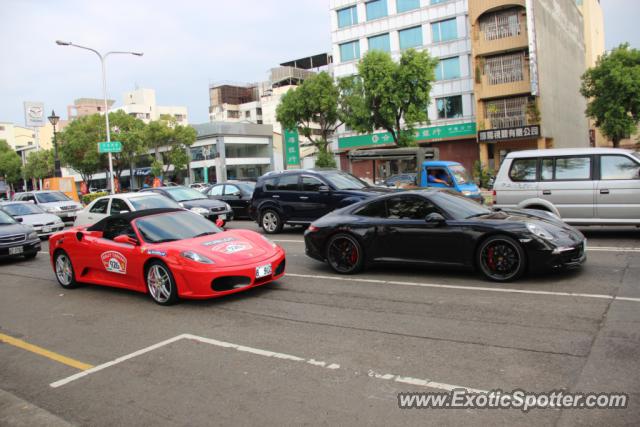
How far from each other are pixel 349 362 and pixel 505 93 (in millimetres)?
36520

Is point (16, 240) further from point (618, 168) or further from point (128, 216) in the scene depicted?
point (618, 168)

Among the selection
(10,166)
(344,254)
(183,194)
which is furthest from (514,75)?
(10,166)

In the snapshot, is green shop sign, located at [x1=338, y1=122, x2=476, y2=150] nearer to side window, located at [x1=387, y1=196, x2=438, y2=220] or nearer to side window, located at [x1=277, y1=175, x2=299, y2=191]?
side window, located at [x1=277, y1=175, x2=299, y2=191]

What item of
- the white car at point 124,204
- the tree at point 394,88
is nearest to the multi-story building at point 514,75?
the tree at point 394,88

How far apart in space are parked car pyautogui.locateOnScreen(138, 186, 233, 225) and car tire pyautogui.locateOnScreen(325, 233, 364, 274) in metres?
8.39

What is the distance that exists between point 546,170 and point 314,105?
100ft

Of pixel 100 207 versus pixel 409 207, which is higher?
pixel 100 207

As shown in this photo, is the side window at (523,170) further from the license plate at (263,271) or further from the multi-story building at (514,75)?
the multi-story building at (514,75)

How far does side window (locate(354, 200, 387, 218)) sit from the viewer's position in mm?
8586

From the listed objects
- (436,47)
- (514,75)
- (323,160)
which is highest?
(436,47)

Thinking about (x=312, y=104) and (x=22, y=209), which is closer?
(x=22, y=209)

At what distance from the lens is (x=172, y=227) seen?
8.14m

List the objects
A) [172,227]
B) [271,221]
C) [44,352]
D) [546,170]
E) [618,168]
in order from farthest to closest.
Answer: [271,221] < [546,170] < [618,168] < [172,227] < [44,352]

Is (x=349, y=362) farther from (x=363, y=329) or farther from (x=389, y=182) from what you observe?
(x=389, y=182)
